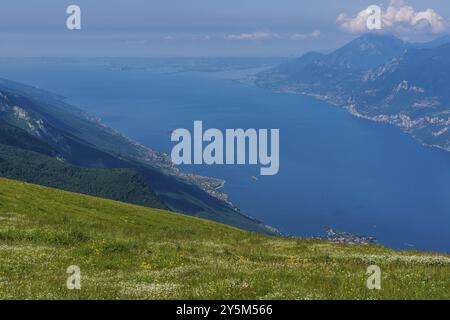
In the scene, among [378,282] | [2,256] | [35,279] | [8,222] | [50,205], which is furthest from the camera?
[50,205]

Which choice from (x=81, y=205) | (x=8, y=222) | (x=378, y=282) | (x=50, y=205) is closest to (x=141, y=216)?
(x=81, y=205)

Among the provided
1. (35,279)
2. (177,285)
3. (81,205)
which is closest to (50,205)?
(81,205)

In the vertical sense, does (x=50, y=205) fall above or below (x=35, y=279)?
above

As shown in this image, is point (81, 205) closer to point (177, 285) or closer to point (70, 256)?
point (70, 256)
